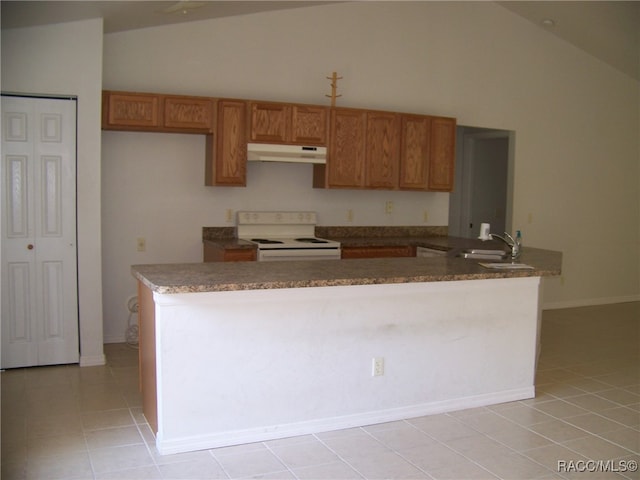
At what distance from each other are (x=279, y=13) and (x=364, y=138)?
1411 mm

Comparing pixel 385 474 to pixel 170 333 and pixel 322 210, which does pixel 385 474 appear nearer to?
pixel 170 333

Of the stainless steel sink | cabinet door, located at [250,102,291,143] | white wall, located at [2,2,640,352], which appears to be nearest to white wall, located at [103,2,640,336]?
white wall, located at [2,2,640,352]

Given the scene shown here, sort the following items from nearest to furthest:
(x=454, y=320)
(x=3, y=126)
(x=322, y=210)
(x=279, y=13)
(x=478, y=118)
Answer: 1. (x=454, y=320)
2. (x=3, y=126)
3. (x=279, y=13)
4. (x=322, y=210)
5. (x=478, y=118)

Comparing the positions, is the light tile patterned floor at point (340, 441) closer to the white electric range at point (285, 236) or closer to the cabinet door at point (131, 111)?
the white electric range at point (285, 236)

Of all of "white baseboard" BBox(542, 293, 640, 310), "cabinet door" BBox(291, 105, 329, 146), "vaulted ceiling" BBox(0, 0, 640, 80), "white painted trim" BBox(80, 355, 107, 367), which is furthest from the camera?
"white baseboard" BBox(542, 293, 640, 310)

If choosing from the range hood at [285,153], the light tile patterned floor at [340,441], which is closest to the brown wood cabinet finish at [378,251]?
the range hood at [285,153]

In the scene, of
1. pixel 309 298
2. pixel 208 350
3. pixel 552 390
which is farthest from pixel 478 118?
pixel 208 350

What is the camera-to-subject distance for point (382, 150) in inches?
237

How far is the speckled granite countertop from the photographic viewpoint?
3.23 meters

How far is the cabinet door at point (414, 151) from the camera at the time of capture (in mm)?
6141

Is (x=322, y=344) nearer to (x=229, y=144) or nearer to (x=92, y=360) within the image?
(x=92, y=360)

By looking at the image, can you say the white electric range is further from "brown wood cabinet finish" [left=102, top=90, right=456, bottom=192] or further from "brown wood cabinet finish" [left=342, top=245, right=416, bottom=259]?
"brown wood cabinet finish" [left=102, top=90, right=456, bottom=192]

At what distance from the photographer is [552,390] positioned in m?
4.49

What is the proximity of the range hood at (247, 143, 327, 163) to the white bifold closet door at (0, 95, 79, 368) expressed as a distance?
4.92 ft
